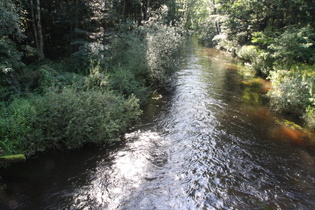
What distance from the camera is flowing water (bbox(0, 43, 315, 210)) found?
519cm

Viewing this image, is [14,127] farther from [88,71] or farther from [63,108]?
[88,71]

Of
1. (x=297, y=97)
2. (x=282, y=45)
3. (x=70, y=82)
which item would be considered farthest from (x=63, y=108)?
(x=282, y=45)

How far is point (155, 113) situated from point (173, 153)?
3.43 meters

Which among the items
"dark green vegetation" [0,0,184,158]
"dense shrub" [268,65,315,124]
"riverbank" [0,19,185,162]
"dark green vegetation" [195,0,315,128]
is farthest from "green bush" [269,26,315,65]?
"riverbank" [0,19,185,162]

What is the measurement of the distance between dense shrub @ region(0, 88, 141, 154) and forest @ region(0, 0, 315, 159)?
0.09 feet

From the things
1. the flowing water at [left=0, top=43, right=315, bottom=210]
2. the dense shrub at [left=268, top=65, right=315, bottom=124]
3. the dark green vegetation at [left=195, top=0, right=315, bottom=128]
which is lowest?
the flowing water at [left=0, top=43, right=315, bottom=210]

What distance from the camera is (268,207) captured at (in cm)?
521

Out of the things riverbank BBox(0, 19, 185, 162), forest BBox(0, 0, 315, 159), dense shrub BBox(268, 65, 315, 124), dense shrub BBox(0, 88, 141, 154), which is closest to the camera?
dense shrub BBox(0, 88, 141, 154)

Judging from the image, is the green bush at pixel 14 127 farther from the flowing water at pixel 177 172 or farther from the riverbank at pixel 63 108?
the flowing water at pixel 177 172

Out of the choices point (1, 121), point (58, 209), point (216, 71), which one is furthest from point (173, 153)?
point (216, 71)

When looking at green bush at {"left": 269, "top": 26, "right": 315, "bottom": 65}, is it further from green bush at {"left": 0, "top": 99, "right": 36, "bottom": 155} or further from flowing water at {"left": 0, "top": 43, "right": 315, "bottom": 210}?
green bush at {"left": 0, "top": 99, "right": 36, "bottom": 155}

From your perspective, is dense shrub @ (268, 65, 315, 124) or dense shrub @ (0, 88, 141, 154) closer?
dense shrub @ (0, 88, 141, 154)

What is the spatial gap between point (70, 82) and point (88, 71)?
2271 millimetres

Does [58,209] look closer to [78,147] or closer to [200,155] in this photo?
[78,147]
